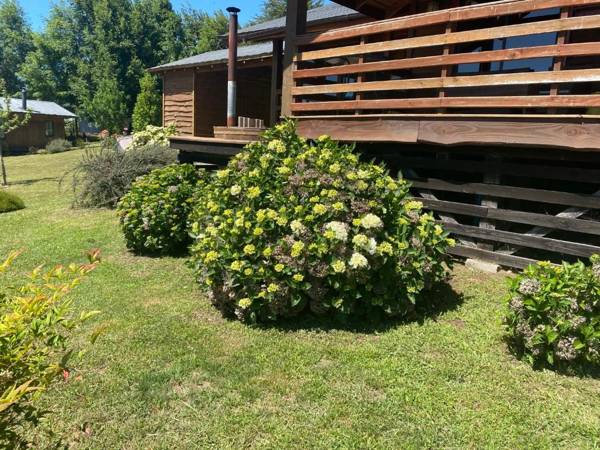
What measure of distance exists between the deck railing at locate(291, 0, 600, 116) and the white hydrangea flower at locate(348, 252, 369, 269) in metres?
2.55

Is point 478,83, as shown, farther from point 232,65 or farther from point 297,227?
point 232,65

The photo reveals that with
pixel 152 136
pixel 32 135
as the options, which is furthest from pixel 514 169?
pixel 32 135

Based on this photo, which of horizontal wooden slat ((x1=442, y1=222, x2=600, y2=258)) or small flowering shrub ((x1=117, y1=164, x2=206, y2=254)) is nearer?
horizontal wooden slat ((x1=442, y1=222, x2=600, y2=258))

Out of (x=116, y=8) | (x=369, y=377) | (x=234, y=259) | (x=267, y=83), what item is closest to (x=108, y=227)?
(x=234, y=259)

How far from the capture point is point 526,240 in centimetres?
545

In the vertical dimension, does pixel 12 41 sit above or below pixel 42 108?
above

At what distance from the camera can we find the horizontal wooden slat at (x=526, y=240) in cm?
506

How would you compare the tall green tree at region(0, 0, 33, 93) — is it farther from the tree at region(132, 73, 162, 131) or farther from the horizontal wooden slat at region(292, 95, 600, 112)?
the horizontal wooden slat at region(292, 95, 600, 112)

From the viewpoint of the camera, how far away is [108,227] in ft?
29.2

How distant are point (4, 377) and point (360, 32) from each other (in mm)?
5818

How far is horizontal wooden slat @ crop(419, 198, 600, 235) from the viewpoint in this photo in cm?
503

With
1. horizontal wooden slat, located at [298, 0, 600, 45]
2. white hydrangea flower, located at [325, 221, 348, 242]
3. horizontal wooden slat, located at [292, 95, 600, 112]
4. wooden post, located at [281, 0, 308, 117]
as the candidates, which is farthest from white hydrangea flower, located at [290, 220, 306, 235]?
wooden post, located at [281, 0, 308, 117]

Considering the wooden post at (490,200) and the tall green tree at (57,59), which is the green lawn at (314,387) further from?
the tall green tree at (57,59)

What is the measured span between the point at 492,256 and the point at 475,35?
256cm
